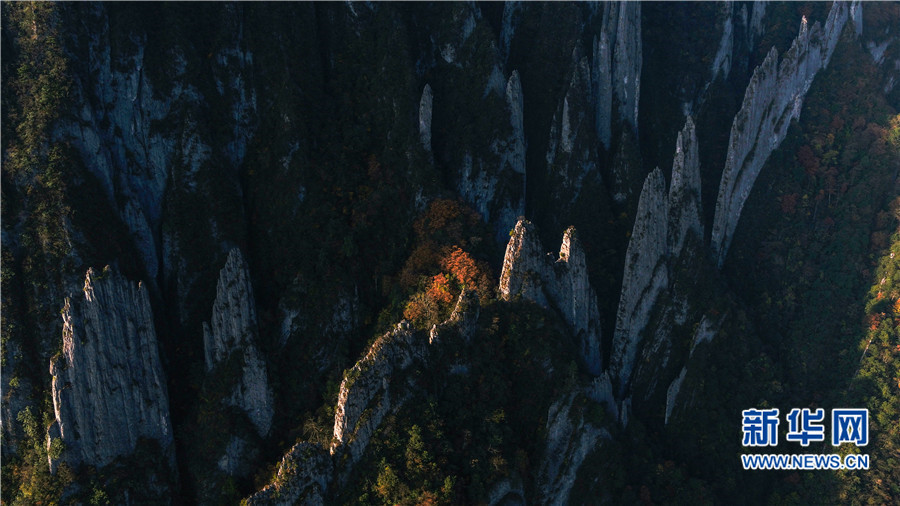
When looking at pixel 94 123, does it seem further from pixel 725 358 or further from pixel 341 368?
pixel 725 358

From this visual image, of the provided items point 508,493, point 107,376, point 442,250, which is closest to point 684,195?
point 442,250

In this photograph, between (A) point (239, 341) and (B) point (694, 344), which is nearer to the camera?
(A) point (239, 341)

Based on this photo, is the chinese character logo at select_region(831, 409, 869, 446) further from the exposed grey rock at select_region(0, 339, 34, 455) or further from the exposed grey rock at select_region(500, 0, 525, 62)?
the exposed grey rock at select_region(0, 339, 34, 455)

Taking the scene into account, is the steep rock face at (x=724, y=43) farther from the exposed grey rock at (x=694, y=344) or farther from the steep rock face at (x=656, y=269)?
the exposed grey rock at (x=694, y=344)

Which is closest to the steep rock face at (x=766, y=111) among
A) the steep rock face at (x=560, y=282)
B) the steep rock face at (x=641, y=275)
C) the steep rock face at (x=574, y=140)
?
the steep rock face at (x=641, y=275)

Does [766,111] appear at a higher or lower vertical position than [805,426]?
higher

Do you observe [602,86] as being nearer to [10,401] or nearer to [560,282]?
[560,282]
